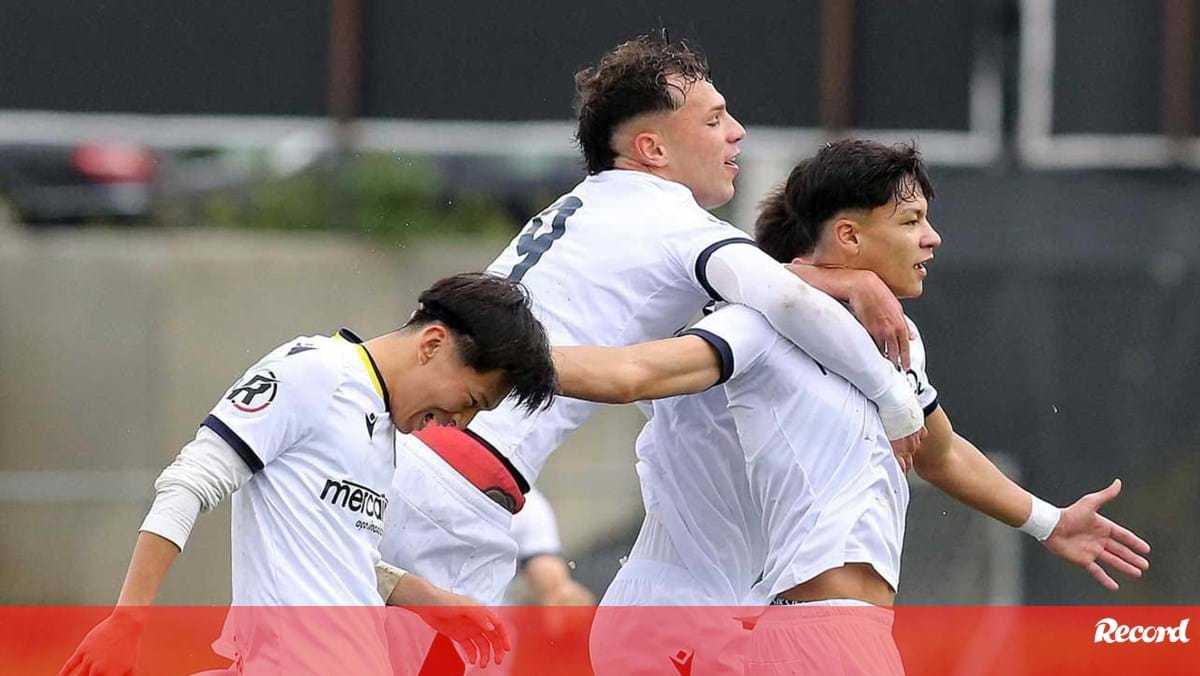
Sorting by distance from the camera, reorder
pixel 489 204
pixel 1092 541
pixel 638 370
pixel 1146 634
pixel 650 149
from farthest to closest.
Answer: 1. pixel 489 204
2. pixel 1146 634
3. pixel 650 149
4. pixel 1092 541
5. pixel 638 370

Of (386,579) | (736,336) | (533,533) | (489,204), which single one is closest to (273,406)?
(386,579)

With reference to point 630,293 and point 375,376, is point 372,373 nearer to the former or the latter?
point 375,376

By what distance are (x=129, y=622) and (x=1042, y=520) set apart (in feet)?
7.15

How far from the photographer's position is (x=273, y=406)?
3547 millimetres

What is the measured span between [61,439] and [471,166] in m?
3.04

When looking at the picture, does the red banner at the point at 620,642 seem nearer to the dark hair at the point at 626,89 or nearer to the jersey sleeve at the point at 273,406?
the jersey sleeve at the point at 273,406

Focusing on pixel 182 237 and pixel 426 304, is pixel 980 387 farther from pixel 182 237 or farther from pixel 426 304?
pixel 426 304

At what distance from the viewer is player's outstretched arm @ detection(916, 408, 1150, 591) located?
14.5ft

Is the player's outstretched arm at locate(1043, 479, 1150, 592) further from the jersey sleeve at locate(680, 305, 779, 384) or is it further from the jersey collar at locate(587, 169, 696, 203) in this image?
the jersey collar at locate(587, 169, 696, 203)

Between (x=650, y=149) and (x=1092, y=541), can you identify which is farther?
(x=650, y=149)

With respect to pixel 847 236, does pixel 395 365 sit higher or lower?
lower

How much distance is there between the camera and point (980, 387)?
36.2 ft

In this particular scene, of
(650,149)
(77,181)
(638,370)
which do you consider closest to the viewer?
(638,370)

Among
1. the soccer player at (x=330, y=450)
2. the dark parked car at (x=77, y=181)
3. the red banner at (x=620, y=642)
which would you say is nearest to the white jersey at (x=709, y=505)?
the red banner at (x=620, y=642)
